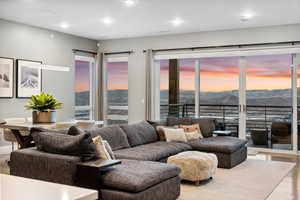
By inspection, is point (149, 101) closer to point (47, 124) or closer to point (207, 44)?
point (207, 44)

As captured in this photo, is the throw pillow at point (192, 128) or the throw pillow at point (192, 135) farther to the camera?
the throw pillow at point (192, 128)

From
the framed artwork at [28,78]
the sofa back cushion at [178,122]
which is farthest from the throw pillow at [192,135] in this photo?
the framed artwork at [28,78]

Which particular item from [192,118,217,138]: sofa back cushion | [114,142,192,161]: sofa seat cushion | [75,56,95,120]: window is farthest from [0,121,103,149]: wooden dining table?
[75,56,95,120]: window

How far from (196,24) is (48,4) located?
3128mm

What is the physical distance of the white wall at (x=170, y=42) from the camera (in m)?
7.18

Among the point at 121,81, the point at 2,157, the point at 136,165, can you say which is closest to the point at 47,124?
the point at 2,157

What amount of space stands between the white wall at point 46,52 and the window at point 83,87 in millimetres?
331

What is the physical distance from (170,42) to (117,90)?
6.87 feet

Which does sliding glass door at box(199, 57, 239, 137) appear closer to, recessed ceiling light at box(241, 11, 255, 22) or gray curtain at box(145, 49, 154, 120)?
gray curtain at box(145, 49, 154, 120)

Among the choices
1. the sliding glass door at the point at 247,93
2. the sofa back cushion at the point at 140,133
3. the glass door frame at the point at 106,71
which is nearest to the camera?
the sofa back cushion at the point at 140,133

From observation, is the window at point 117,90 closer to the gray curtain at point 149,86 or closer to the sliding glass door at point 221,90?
the gray curtain at point 149,86

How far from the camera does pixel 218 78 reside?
8.17 metres

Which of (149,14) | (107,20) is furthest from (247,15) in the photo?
(107,20)

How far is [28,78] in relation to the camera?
7320 millimetres
